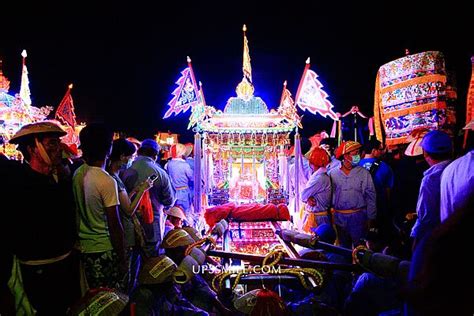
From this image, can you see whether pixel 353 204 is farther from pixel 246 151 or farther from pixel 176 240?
pixel 246 151

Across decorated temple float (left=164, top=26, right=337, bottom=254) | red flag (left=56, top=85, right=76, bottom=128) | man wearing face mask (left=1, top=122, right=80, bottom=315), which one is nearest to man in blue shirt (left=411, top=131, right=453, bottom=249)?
man wearing face mask (left=1, top=122, right=80, bottom=315)

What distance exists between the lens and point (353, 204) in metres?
5.47

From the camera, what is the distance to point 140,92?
62.5 feet

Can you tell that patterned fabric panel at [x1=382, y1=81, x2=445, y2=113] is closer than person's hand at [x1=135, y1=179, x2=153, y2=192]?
No

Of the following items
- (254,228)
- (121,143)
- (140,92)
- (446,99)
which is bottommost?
(254,228)

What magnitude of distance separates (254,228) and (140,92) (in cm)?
1377

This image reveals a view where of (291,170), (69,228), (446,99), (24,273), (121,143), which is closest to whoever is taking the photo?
(24,273)

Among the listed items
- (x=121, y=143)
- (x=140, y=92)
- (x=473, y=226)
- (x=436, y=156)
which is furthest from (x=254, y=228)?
(x=140, y=92)

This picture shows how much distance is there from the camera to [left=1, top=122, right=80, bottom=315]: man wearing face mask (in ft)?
7.93

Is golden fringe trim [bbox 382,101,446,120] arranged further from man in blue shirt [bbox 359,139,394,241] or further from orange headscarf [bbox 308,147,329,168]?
orange headscarf [bbox 308,147,329,168]

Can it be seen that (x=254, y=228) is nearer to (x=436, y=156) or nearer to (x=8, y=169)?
(x=436, y=156)

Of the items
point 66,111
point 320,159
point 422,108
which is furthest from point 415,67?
point 66,111

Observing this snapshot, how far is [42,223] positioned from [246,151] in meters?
6.75

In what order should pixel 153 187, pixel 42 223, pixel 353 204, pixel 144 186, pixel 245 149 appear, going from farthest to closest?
pixel 245 149 → pixel 353 204 → pixel 153 187 → pixel 144 186 → pixel 42 223
